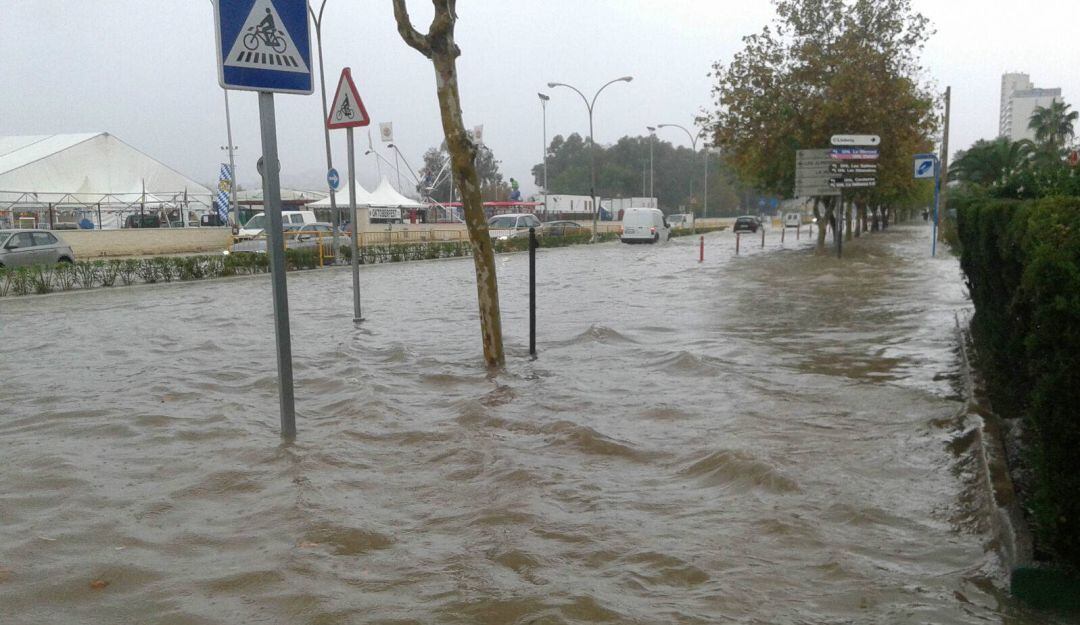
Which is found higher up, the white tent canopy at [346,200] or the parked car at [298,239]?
the white tent canopy at [346,200]

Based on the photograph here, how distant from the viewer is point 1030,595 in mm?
3379

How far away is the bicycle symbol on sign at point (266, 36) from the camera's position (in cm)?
529

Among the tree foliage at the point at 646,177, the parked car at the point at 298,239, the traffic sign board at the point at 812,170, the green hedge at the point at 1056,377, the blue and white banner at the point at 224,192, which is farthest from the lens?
the tree foliage at the point at 646,177

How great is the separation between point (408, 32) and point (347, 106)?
262 centimetres

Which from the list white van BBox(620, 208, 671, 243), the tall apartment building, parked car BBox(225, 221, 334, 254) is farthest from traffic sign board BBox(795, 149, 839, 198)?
→ the tall apartment building

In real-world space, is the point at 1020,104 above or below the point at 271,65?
above

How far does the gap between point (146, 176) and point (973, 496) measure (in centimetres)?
4994

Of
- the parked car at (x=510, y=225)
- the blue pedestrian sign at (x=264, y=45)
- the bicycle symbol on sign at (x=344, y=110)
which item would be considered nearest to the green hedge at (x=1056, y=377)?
the blue pedestrian sign at (x=264, y=45)

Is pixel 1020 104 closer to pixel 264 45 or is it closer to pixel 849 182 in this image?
pixel 849 182

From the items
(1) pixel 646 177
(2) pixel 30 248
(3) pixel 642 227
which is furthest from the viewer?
(1) pixel 646 177

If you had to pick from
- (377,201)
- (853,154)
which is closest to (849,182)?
(853,154)

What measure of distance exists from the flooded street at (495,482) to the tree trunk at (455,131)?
880 millimetres

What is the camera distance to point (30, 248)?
21578 mm

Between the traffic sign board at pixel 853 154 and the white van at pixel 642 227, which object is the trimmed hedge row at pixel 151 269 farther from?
Answer: the white van at pixel 642 227
